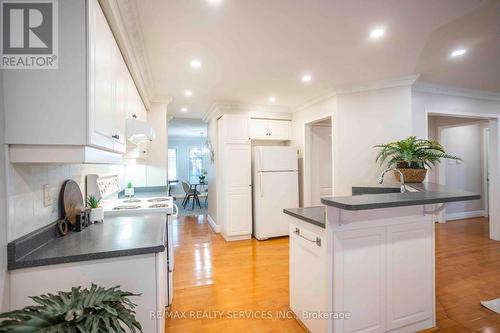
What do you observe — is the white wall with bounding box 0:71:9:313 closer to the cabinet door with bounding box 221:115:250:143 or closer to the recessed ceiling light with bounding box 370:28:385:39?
the recessed ceiling light with bounding box 370:28:385:39

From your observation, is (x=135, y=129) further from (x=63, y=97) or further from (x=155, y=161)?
(x=155, y=161)

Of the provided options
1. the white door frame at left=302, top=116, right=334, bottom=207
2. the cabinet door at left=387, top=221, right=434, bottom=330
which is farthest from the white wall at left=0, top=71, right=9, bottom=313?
the white door frame at left=302, top=116, right=334, bottom=207

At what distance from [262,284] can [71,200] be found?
197 centimetres

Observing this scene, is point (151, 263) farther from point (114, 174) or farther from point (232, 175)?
point (232, 175)

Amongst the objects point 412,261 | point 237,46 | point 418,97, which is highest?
point 237,46

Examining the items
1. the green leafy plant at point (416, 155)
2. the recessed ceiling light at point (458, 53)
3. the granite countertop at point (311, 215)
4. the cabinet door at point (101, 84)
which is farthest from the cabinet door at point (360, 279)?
the recessed ceiling light at point (458, 53)

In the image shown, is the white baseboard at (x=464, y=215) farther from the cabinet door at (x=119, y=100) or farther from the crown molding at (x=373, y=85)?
the cabinet door at (x=119, y=100)

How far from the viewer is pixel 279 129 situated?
14.8 ft

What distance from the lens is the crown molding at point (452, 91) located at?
3250 mm

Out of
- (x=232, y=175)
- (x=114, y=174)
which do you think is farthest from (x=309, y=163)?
(x=114, y=174)

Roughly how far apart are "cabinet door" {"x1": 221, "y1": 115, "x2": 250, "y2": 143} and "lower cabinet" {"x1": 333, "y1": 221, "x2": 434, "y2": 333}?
113 inches

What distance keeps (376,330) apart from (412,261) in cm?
57

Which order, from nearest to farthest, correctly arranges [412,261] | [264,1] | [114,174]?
1. [264,1]
2. [412,261]
3. [114,174]

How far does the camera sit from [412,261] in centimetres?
170
